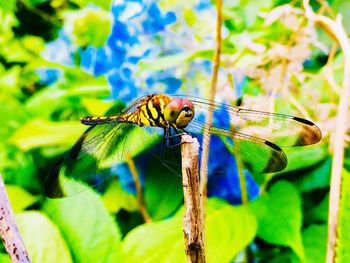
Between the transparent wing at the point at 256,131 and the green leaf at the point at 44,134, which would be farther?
the green leaf at the point at 44,134

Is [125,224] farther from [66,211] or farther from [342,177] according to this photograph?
[342,177]

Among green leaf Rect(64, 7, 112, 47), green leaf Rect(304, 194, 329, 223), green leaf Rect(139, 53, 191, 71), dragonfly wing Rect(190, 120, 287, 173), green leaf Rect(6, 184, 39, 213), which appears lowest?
green leaf Rect(304, 194, 329, 223)

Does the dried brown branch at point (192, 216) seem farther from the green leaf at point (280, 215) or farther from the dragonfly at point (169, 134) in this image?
the green leaf at point (280, 215)

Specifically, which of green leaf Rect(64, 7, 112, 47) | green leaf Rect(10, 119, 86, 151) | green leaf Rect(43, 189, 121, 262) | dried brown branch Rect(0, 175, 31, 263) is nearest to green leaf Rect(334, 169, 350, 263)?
green leaf Rect(43, 189, 121, 262)

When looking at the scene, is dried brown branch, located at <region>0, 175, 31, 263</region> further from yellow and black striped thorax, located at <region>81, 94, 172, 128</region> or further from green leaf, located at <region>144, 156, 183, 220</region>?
green leaf, located at <region>144, 156, 183, 220</region>

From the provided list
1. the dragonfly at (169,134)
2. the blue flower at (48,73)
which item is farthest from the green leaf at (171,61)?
the blue flower at (48,73)

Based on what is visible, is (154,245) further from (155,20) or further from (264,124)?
(155,20)
